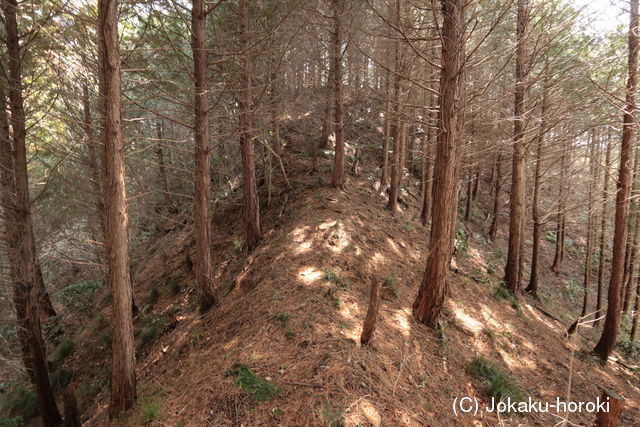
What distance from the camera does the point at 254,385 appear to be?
4.06 metres

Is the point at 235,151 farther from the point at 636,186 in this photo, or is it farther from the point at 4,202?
the point at 636,186

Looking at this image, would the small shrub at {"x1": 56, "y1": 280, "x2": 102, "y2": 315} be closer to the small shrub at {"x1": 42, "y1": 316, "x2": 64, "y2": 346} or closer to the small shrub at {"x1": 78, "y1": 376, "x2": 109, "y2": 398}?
the small shrub at {"x1": 42, "y1": 316, "x2": 64, "y2": 346}

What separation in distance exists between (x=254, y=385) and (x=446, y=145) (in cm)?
450

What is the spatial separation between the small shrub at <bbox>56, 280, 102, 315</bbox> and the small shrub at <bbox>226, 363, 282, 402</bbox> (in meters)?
10.8

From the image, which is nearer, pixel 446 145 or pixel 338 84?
pixel 446 145

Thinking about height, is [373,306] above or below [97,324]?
above

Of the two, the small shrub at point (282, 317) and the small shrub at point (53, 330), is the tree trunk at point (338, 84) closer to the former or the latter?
the small shrub at point (282, 317)

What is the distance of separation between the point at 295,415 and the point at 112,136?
3.99 meters

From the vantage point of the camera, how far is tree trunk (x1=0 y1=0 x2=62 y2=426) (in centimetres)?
623

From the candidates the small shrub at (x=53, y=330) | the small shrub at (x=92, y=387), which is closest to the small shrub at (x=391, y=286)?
the small shrub at (x=92, y=387)

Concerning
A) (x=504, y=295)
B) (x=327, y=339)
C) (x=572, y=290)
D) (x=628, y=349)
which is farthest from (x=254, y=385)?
(x=572, y=290)

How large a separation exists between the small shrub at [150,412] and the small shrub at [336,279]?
3423 mm

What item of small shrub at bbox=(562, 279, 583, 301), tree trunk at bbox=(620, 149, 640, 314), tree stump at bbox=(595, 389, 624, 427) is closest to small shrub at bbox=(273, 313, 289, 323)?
tree stump at bbox=(595, 389, 624, 427)

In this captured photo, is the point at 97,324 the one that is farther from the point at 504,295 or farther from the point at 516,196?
the point at 516,196
